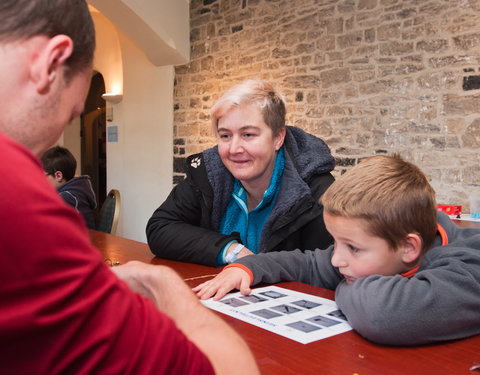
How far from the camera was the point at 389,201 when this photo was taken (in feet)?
3.60

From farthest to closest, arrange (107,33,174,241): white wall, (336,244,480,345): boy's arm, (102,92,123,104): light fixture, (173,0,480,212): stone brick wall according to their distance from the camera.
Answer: (102,92,123,104): light fixture, (107,33,174,241): white wall, (173,0,480,212): stone brick wall, (336,244,480,345): boy's arm

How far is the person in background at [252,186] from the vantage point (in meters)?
1.83

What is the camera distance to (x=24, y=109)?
64cm

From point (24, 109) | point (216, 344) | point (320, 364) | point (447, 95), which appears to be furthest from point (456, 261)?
point (447, 95)

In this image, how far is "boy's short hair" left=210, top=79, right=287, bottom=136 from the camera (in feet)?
6.35

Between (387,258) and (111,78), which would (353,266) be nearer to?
(387,258)

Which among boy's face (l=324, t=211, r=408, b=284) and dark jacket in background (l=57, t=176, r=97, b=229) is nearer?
boy's face (l=324, t=211, r=408, b=284)

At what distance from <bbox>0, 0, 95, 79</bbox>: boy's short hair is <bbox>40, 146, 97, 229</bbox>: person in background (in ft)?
8.33

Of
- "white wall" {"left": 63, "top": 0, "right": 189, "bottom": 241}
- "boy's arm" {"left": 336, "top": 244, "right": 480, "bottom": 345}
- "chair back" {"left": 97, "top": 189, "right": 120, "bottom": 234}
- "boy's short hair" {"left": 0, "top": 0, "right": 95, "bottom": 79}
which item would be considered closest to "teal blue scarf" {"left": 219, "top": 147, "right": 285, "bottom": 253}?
"boy's arm" {"left": 336, "top": 244, "right": 480, "bottom": 345}

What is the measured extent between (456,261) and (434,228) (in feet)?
0.55

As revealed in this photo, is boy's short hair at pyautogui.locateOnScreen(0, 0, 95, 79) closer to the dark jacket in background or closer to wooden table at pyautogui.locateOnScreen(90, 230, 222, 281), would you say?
wooden table at pyautogui.locateOnScreen(90, 230, 222, 281)

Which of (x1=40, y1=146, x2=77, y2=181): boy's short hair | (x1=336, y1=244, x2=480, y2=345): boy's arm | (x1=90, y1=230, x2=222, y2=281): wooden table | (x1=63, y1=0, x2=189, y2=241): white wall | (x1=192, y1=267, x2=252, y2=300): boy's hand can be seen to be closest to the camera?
(x1=336, y1=244, x2=480, y2=345): boy's arm

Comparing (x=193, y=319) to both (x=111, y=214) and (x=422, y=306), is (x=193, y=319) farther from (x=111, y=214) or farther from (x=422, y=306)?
(x=111, y=214)

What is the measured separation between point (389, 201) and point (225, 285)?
472 mm
